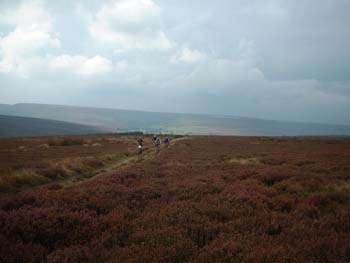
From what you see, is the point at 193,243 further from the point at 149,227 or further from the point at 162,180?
the point at 162,180

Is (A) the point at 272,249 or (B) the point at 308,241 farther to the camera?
(B) the point at 308,241

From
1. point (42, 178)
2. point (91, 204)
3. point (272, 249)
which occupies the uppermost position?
point (272, 249)

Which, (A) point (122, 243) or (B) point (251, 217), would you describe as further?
(B) point (251, 217)

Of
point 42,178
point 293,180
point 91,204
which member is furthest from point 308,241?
point 42,178

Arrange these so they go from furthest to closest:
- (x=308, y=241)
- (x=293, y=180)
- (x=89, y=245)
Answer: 1. (x=293, y=180)
2. (x=89, y=245)
3. (x=308, y=241)

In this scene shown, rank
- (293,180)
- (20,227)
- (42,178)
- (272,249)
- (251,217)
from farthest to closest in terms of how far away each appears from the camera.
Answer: (42,178) < (293,180) < (251,217) < (20,227) < (272,249)

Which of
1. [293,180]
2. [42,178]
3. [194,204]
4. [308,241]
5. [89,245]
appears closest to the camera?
[308,241]

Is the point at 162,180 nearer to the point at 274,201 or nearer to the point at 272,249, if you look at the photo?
the point at 274,201

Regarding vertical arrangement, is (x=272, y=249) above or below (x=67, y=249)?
above

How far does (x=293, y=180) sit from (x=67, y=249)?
1218cm

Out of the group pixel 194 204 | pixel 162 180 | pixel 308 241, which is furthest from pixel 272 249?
pixel 162 180

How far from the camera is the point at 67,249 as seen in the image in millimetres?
5816

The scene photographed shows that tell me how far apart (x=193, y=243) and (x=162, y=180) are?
821 centimetres

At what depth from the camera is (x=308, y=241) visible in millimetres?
5773
